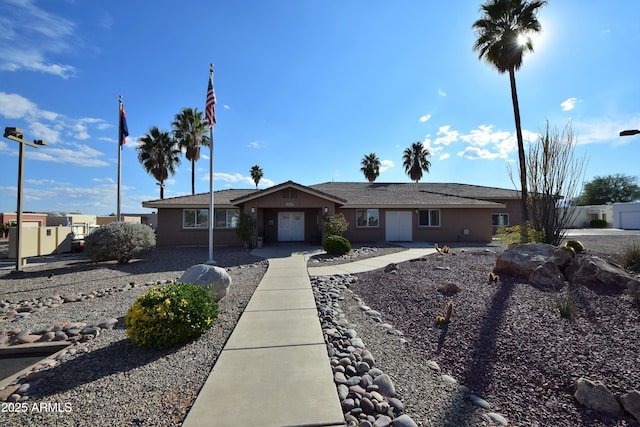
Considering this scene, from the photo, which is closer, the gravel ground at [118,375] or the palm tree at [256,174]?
the gravel ground at [118,375]

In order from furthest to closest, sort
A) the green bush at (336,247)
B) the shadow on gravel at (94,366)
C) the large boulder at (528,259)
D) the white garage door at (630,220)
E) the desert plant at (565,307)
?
1. the white garage door at (630,220)
2. the green bush at (336,247)
3. the large boulder at (528,259)
4. the desert plant at (565,307)
5. the shadow on gravel at (94,366)

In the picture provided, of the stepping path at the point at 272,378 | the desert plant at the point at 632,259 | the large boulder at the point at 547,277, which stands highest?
the desert plant at the point at 632,259

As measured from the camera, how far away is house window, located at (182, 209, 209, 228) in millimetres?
17891

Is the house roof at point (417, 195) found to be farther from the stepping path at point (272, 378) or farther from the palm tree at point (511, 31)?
the stepping path at point (272, 378)

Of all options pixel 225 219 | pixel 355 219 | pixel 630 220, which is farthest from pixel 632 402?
pixel 630 220

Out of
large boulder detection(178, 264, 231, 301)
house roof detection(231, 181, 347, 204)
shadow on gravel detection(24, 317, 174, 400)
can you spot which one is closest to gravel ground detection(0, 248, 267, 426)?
shadow on gravel detection(24, 317, 174, 400)

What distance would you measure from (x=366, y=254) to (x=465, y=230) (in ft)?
32.0

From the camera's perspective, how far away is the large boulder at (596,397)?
282 cm

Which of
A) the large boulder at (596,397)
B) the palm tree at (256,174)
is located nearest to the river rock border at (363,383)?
the large boulder at (596,397)

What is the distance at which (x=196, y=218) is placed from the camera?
18.0m

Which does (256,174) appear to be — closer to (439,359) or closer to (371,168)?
(371,168)

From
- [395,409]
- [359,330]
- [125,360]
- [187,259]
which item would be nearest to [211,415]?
[395,409]

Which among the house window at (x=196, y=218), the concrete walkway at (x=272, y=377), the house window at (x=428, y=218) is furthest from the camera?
the house window at (x=428, y=218)

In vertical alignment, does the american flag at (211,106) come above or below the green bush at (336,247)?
above
